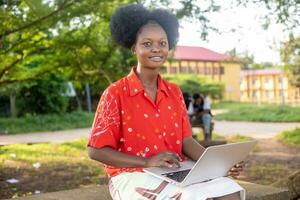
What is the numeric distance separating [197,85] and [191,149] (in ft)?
110

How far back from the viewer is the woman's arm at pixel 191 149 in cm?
274

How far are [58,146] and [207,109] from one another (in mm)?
3812

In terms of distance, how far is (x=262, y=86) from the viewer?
4859cm

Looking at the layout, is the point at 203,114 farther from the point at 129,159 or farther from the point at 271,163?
the point at 129,159

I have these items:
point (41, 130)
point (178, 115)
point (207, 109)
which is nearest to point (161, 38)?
point (178, 115)

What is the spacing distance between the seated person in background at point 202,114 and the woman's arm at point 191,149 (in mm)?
8849

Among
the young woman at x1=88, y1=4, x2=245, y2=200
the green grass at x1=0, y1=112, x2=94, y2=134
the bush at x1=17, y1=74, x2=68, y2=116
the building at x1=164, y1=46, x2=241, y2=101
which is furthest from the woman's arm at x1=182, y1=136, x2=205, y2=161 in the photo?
the building at x1=164, y1=46, x2=241, y2=101

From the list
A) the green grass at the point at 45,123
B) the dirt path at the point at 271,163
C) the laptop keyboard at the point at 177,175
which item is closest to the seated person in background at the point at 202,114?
the dirt path at the point at 271,163

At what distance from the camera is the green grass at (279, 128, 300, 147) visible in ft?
39.6

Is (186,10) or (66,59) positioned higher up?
(186,10)

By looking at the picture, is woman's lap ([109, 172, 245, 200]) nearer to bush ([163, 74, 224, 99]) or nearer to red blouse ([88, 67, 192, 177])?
red blouse ([88, 67, 192, 177])

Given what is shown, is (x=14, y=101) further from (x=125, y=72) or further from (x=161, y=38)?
(x=161, y=38)

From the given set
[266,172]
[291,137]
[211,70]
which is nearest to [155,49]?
[266,172]

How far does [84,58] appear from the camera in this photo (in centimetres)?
831
